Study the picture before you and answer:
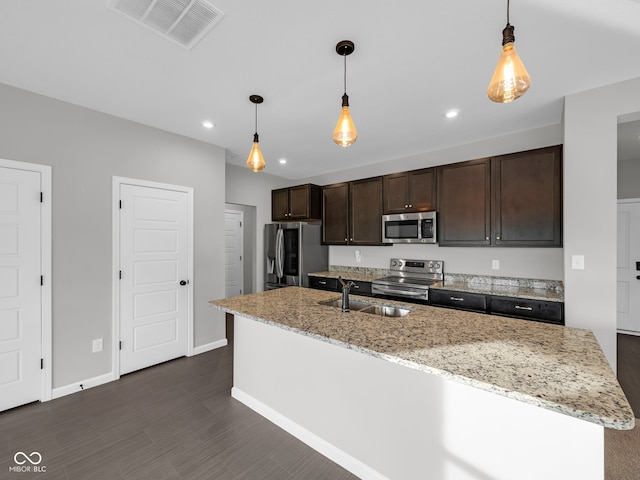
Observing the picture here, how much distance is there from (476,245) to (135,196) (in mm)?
3878

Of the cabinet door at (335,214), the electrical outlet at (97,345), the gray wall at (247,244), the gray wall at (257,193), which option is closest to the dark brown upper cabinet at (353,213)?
the cabinet door at (335,214)

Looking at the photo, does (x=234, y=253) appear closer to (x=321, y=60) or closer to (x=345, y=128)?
(x=321, y=60)

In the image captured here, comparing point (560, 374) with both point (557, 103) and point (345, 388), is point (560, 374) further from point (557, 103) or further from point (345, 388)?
point (557, 103)

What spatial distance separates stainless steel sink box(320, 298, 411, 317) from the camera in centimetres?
223

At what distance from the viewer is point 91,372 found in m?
2.73

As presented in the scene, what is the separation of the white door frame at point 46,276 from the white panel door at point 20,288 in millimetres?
24

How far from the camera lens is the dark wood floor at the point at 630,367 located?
2.59 meters

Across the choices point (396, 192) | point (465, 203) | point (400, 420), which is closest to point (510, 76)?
point (400, 420)

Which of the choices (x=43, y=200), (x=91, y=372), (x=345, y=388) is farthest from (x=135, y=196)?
(x=345, y=388)

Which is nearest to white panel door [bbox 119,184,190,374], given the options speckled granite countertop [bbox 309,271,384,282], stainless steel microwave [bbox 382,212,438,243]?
speckled granite countertop [bbox 309,271,384,282]

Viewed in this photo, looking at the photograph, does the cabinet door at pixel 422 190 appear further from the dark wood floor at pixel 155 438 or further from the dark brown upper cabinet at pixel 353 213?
the dark wood floor at pixel 155 438

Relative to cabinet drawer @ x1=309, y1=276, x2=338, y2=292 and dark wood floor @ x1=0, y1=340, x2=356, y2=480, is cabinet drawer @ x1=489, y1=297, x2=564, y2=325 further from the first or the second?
dark wood floor @ x1=0, y1=340, x2=356, y2=480

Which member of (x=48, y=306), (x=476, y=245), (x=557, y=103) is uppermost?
(x=557, y=103)

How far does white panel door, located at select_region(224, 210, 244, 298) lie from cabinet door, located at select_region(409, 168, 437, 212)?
3.34m
